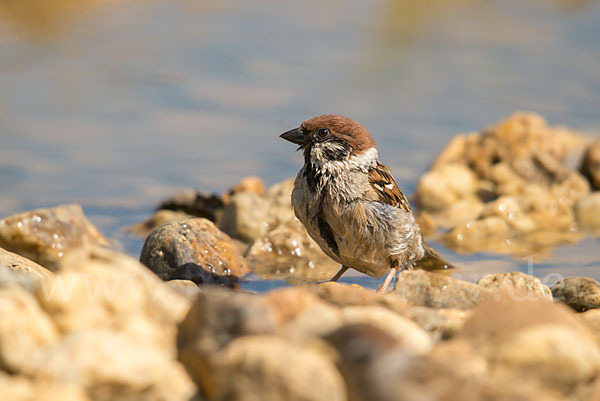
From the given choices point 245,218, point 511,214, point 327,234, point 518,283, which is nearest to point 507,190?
point 511,214

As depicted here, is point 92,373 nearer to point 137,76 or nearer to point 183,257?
point 183,257

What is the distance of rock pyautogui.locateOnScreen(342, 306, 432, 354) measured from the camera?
299 centimetres

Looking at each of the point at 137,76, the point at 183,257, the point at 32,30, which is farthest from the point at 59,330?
the point at 32,30

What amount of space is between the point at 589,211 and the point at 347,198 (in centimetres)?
370

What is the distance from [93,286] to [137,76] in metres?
9.19

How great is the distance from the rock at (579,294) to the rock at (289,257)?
2.02 metres

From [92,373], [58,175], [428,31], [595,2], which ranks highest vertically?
[595,2]

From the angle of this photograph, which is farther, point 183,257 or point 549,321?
point 183,257

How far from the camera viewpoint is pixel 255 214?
7.23 m

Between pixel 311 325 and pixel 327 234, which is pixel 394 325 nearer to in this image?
pixel 311 325

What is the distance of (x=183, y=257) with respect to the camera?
232 inches

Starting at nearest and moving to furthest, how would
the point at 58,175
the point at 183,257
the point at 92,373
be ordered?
the point at 92,373 → the point at 183,257 → the point at 58,175

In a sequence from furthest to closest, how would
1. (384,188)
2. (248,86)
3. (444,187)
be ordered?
(248,86) → (444,187) → (384,188)

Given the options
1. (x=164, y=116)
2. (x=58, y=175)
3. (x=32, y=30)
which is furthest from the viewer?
(x=32, y=30)
